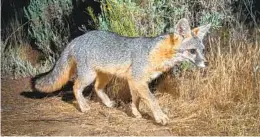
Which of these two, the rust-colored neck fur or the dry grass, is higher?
the rust-colored neck fur

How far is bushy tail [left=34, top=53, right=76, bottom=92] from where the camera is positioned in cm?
642

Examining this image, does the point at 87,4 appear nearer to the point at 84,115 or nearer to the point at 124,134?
the point at 84,115

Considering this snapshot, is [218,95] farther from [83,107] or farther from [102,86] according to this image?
[83,107]

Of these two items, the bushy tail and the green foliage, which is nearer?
the bushy tail

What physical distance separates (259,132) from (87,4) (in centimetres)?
552

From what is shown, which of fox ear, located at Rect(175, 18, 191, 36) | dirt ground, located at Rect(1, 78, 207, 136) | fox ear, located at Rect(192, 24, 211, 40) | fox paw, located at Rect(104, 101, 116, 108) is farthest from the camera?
fox paw, located at Rect(104, 101, 116, 108)

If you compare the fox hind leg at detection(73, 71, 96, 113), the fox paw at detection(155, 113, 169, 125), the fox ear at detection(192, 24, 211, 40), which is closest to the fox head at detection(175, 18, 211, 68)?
the fox ear at detection(192, 24, 211, 40)

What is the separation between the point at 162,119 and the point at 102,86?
52.2 inches

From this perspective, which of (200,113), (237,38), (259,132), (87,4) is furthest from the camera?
(87,4)

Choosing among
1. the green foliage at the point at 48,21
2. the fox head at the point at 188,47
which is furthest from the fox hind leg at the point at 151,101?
the green foliage at the point at 48,21

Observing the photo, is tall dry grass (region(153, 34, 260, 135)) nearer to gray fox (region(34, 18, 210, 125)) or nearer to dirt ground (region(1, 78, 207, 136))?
dirt ground (region(1, 78, 207, 136))

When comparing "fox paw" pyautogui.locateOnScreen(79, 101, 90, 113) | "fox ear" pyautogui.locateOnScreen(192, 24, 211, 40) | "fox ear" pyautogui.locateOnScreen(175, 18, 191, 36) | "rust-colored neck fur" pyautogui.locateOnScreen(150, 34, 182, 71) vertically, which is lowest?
"fox paw" pyautogui.locateOnScreen(79, 101, 90, 113)

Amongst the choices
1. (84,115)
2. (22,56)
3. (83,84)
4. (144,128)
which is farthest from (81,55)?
(22,56)

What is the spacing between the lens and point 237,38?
24.0 ft
